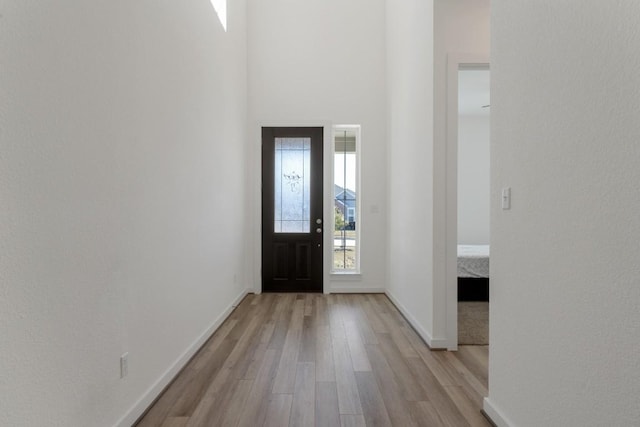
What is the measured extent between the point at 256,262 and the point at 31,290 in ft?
11.9

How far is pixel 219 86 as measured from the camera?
357 centimetres

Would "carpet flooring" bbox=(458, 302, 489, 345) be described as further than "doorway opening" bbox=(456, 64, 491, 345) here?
No

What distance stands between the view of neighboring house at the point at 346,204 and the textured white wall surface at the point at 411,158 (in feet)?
2.04

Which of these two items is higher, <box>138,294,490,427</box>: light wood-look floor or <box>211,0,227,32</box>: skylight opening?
<box>211,0,227,32</box>: skylight opening

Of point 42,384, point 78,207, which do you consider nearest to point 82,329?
point 42,384

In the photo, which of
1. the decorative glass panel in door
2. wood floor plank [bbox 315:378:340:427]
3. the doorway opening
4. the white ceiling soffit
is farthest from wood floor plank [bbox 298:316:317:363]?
the white ceiling soffit

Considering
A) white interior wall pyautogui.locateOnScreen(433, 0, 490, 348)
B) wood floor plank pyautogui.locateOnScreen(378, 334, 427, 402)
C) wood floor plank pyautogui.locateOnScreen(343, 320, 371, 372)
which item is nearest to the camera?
wood floor plank pyautogui.locateOnScreen(378, 334, 427, 402)

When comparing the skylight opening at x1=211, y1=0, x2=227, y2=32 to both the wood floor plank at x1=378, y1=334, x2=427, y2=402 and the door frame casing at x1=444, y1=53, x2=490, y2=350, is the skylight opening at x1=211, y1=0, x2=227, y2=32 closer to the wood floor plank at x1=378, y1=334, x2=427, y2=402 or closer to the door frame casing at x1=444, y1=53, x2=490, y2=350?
the door frame casing at x1=444, y1=53, x2=490, y2=350

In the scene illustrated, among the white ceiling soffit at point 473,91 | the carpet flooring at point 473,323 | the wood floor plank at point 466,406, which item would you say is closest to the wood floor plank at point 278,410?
the wood floor plank at point 466,406

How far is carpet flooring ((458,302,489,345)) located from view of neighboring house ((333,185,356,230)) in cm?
182

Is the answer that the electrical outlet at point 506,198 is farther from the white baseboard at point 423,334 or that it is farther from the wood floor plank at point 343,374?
the white baseboard at point 423,334

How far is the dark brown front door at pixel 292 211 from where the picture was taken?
4.87m

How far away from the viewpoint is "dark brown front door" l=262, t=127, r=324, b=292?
4871mm

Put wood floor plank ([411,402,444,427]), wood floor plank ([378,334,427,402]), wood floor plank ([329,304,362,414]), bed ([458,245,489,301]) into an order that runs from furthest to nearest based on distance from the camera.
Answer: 1. bed ([458,245,489,301])
2. wood floor plank ([378,334,427,402])
3. wood floor plank ([329,304,362,414])
4. wood floor plank ([411,402,444,427])
